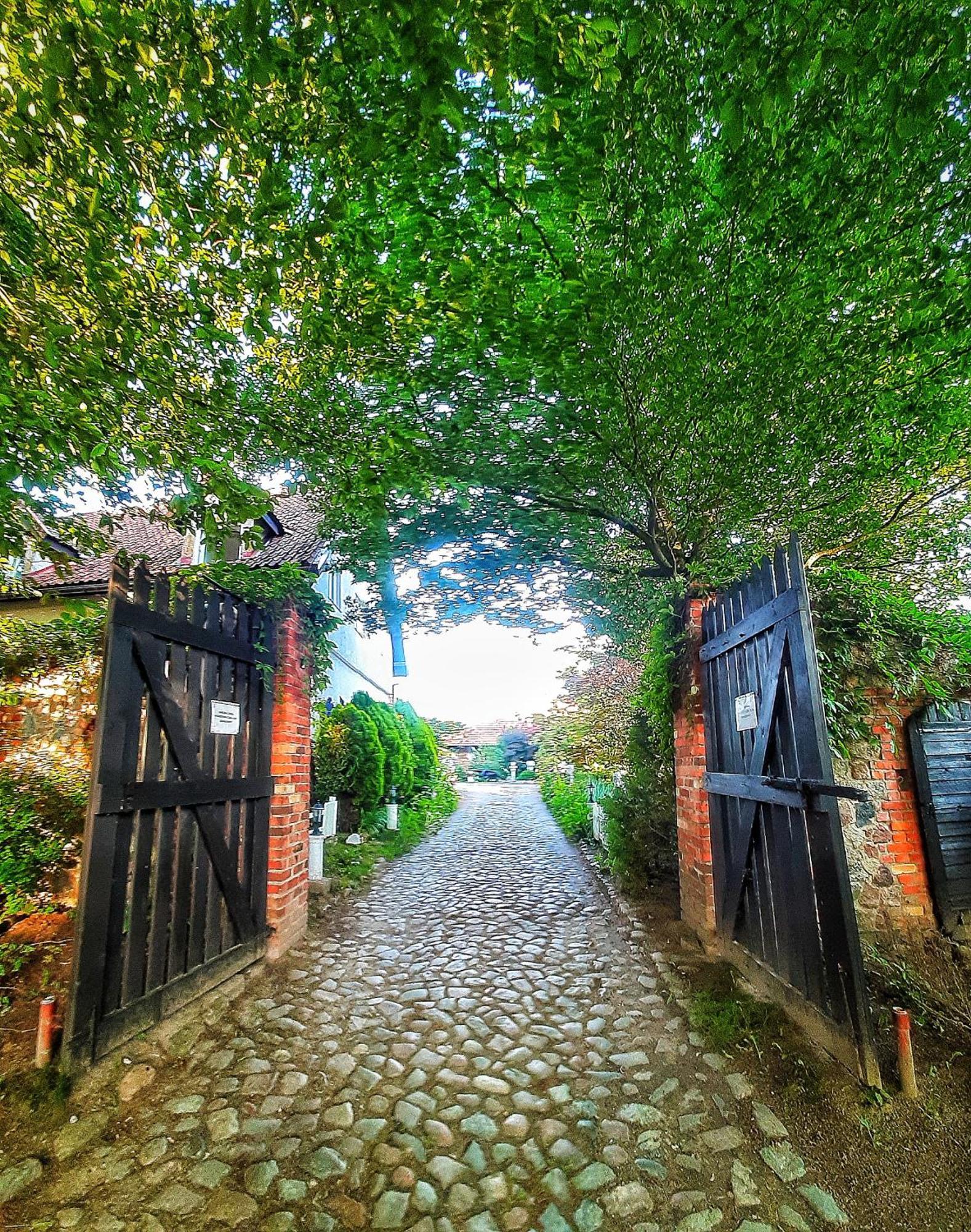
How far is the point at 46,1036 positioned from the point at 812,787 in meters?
4.12

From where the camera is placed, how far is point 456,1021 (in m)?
3.55

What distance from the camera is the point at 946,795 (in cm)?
433

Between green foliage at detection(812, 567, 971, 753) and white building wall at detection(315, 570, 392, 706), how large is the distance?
21.2 ft

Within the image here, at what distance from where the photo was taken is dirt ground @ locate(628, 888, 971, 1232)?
6.88 ft

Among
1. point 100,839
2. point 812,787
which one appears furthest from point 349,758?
point 812,787

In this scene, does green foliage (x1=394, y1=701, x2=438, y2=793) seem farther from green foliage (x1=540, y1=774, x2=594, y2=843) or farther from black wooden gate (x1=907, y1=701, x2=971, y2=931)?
black wooden gate (x1=907, y1=701, x2=971, y2=931)

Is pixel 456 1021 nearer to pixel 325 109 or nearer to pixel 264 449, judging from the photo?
pixel 264 449

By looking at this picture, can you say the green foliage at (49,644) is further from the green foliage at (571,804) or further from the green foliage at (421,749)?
the green foliage at (421,749)

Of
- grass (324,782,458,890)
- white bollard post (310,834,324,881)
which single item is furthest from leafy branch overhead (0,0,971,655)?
grass (324,782,458,890)

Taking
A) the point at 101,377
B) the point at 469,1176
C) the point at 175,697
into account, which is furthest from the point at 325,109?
the point at 469,1176

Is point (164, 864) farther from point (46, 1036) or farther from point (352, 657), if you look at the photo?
point (352, 657)

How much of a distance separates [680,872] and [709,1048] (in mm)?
1832

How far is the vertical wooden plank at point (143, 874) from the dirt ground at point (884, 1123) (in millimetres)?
3350

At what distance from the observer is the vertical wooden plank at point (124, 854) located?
119 inches
